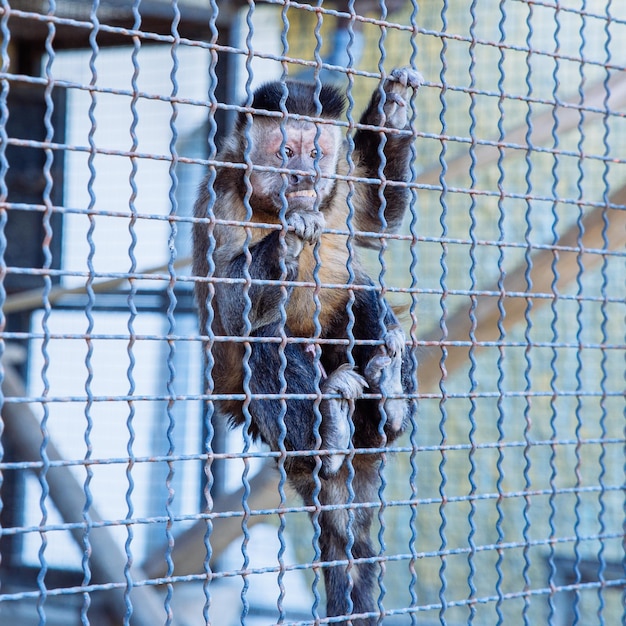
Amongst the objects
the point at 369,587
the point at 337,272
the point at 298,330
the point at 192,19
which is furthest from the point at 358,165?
the point at 192,19

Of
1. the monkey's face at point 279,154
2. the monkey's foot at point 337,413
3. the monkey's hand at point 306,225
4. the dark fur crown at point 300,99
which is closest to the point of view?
the monkey's hand at point 306,225

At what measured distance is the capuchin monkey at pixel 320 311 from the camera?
2410 mm

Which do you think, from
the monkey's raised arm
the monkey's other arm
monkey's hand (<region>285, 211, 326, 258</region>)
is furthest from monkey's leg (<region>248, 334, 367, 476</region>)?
the monkey's raised arm

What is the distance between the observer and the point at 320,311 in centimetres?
240

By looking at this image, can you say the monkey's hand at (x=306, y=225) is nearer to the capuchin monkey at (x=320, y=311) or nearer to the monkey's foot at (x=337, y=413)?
the capuchin monkey at (x=320, y=311)

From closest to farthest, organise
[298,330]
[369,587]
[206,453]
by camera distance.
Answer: [206,453], [369,587], [298,330]

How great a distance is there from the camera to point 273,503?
3703mm

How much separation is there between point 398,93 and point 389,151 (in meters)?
0.28

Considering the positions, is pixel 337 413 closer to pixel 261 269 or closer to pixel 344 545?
pixel 261 269

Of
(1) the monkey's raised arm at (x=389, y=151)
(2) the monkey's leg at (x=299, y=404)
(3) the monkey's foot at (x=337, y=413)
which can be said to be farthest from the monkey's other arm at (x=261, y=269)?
(1) the monkey's raised arm at (x=389, y=151)

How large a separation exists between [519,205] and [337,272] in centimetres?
277

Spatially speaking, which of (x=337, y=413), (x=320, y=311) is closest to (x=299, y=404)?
(x=337, y=413)

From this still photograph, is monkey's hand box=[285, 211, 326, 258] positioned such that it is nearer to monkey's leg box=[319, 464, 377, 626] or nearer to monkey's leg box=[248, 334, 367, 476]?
monkey's leg box=[248, 334, 367, 476]

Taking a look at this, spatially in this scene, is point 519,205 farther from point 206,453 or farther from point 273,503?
point 206,453
